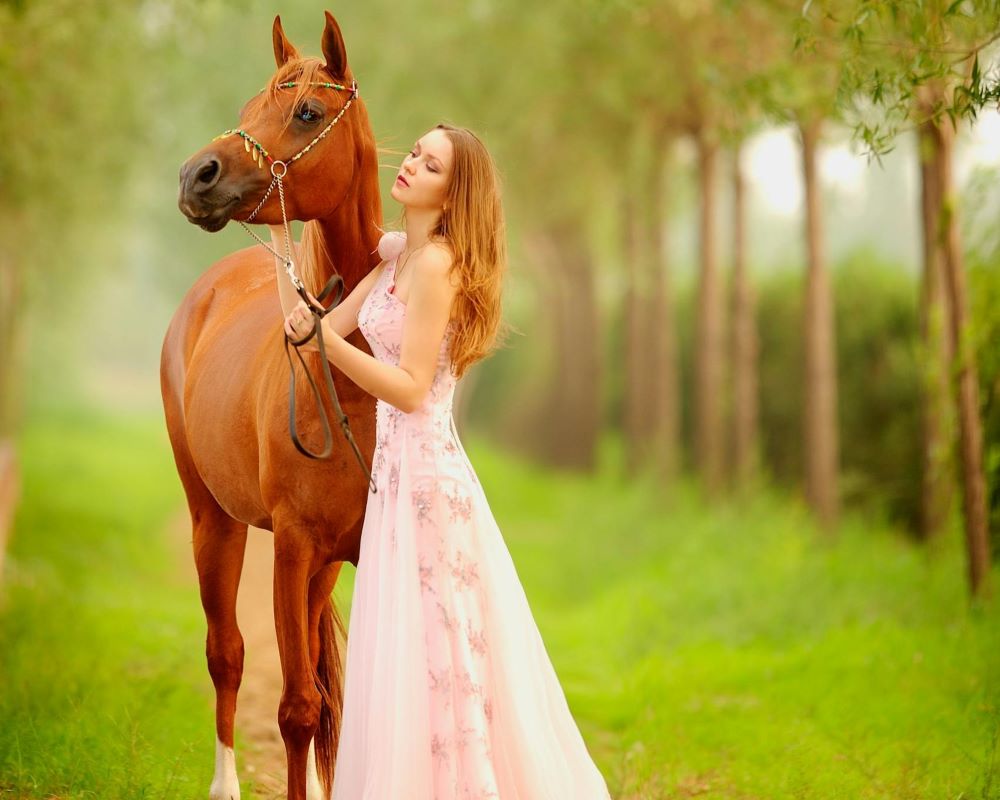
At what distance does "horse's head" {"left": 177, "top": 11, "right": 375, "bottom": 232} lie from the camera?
3699 mm

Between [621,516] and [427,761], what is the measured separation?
10.1 m

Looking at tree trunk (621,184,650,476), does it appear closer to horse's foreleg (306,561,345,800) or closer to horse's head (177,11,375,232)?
horse's foreleg (306,561,345,800)

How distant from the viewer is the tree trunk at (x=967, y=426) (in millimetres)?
7793

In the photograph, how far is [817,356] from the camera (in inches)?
436

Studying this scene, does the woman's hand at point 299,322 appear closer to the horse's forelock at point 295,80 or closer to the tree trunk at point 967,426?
the horse's forelock at point 295,80

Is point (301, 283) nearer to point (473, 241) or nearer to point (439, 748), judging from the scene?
point (473, 241)

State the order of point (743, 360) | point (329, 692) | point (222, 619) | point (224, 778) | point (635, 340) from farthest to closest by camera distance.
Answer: point (635, 340) < point (743, 360) < point (222, 619) < point (224, 778) < point (329, 692)

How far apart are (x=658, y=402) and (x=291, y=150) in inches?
467

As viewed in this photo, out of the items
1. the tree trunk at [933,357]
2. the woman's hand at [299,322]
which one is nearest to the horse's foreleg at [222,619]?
the woman's hand at [299,322]

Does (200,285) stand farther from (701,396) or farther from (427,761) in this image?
(701,396)

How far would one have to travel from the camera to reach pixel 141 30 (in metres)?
14.6

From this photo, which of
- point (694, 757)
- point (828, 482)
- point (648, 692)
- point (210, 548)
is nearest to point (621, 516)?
point (828, 482)

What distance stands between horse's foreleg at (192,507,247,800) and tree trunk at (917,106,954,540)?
5.08 meters

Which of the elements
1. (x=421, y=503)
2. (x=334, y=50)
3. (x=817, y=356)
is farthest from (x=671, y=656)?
(x=334, y=50)
